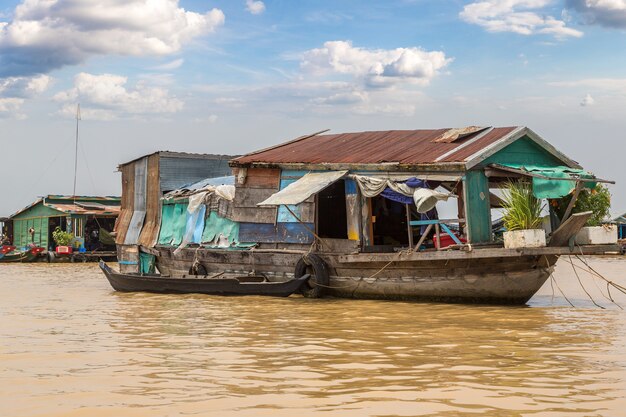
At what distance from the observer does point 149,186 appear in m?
20.0

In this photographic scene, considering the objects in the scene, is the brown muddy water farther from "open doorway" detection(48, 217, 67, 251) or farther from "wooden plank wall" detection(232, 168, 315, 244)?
"open doorway" detection(48, 217, 67, 251)

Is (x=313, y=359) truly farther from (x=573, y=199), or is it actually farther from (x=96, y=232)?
(x=96, y=232)

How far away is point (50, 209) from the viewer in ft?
118

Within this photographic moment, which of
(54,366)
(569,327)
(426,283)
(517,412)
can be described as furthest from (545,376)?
(426,283)

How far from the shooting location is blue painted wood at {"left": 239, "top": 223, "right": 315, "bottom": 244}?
1508 cm

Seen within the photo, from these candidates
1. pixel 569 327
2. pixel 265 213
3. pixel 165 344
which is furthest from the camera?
pixel 265 213

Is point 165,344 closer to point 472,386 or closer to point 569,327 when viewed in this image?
point 472,386

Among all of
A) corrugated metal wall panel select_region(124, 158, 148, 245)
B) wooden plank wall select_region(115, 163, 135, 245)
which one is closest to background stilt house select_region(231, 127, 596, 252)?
corrugated metal wall panel select_region(124, 158, 148, 245)

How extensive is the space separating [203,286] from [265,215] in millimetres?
1885

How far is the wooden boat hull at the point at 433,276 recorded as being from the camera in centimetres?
1266

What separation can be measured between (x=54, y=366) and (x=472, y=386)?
4.06 metres

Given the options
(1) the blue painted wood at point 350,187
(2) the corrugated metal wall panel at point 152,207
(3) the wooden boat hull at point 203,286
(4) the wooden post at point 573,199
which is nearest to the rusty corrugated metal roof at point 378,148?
(1) the blue painted wood at point 350,187

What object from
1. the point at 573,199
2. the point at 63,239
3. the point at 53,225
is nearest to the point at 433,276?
the point at 573,199

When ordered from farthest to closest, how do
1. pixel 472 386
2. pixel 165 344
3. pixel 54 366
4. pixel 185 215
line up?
pixel 185 215
pixel 165 344
pixel 54 366
pixel 472 386
